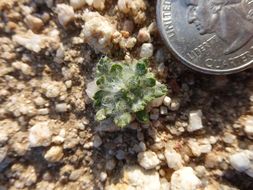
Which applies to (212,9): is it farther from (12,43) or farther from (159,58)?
(12,43)

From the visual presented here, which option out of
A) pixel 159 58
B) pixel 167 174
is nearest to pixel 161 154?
pixel 167 174

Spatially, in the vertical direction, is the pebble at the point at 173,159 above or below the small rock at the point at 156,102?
below

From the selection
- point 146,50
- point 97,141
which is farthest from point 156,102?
point 97,141

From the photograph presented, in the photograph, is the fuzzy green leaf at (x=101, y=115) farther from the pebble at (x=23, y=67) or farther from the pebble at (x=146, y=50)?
the pebble at (x=23, y=67)

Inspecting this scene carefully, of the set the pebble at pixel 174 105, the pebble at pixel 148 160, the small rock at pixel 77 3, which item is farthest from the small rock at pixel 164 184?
the small rock at pixel 77 3

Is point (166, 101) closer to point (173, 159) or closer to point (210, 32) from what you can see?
point (173, 159)

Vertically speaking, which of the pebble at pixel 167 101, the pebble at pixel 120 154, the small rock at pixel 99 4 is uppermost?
the small rock at pixel 99 4

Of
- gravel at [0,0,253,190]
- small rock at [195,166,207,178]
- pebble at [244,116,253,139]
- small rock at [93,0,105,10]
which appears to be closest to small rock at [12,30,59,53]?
gravel at [0,0,253,190]
